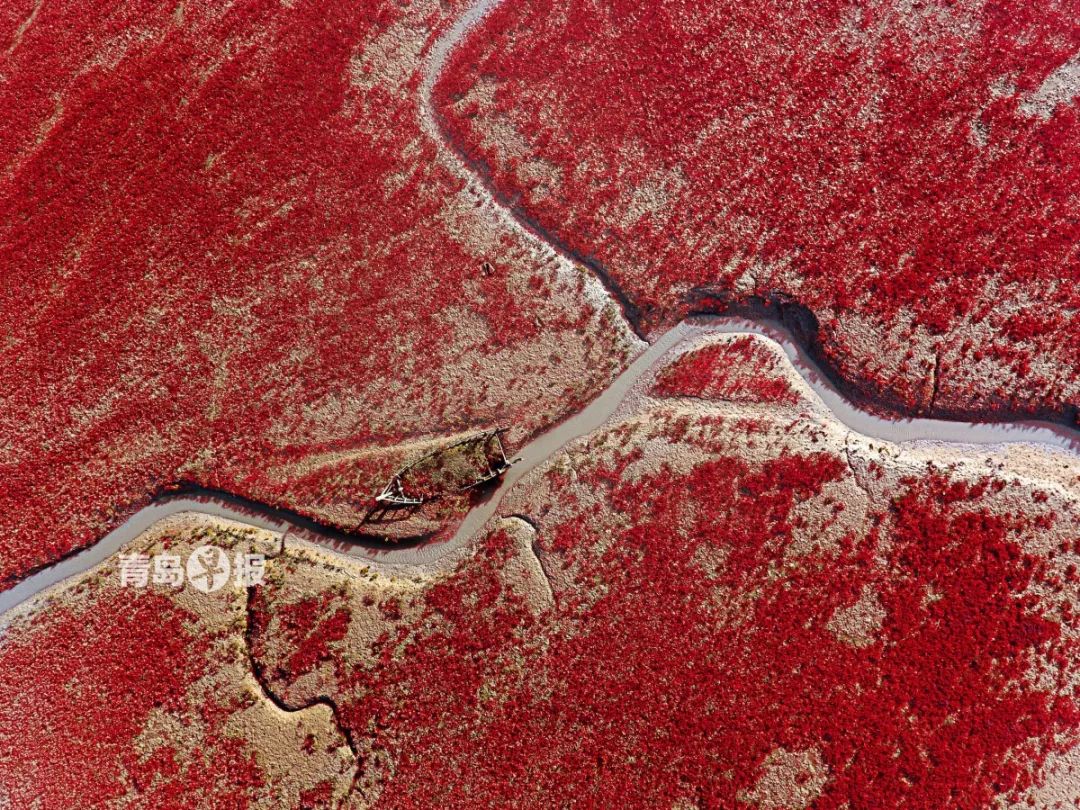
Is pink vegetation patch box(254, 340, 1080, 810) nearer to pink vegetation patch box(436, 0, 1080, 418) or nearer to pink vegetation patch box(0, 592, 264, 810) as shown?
pink vegetation patch box(0, 592, 264, 810)

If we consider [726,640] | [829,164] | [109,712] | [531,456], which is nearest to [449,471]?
Result: [531,456]

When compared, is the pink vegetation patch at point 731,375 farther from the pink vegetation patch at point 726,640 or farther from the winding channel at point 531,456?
the pink vegetation patch at point 726,640

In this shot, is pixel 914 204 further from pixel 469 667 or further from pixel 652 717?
pixel 469 667

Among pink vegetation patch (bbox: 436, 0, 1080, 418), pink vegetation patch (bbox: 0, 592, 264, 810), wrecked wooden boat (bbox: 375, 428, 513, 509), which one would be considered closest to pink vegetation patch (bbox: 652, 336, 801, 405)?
pink vegetation patch (bbox: 436, 0, 1080, 418)

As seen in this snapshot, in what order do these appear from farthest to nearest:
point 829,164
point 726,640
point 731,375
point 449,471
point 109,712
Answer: point 829,164 → point 731,375 → point 449,471 → point 109,712 → point 726,640

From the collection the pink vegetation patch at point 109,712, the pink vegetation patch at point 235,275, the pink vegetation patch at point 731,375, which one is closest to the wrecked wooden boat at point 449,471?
the pink vegetation patch at point 235,275

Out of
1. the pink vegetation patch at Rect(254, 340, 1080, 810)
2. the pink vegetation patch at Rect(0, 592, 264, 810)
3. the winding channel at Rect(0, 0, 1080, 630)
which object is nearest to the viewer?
the pink vegetation patch at Rect(254, 340, 1080, 810)

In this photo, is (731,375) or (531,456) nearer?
(531,456)

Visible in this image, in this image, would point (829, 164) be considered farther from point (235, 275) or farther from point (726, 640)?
point (235, 275)

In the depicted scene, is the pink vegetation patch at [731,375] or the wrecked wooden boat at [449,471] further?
the pink vegetation patch at [731,375]
